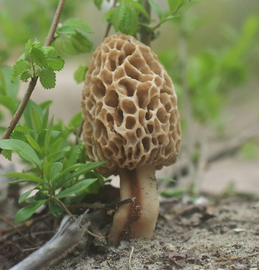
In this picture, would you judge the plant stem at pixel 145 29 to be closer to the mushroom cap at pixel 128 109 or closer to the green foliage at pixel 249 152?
the mushroom cap at pixel 128 109

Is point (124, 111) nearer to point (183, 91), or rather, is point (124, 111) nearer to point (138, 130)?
point (138, 130)

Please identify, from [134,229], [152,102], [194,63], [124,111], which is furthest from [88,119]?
[194,63]

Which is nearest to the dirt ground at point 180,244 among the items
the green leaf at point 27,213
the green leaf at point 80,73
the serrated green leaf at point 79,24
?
the green leaf at point 27,213

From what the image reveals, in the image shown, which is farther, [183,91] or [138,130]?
[183,91]

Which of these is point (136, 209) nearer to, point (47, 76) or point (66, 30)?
point (47, 76)

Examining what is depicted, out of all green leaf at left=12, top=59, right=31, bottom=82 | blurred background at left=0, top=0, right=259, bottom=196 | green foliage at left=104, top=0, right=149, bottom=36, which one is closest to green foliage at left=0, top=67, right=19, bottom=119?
blurred background at left=0, top=0, right=259, bottom=196

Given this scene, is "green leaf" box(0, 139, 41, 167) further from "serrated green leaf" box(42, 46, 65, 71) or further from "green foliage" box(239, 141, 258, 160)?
"green foliage" box(239, 141, 258, 160)
